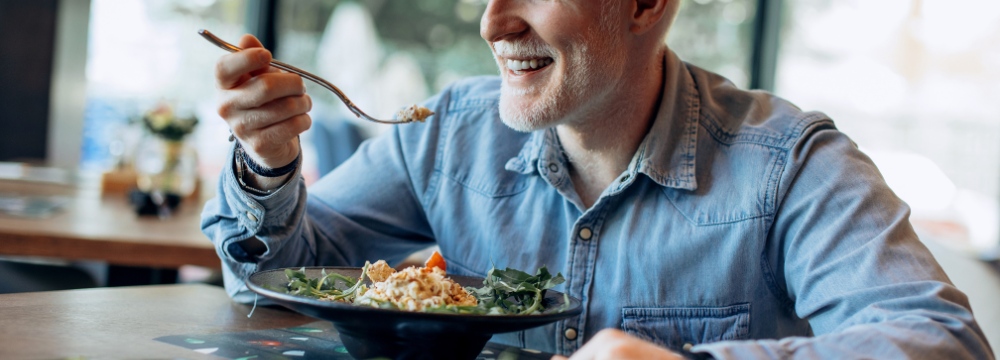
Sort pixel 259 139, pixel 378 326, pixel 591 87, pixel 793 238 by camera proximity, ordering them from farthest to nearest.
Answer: pixel 591 87 < pixel 793 238 < pixel 259 139 < pixel 378 326

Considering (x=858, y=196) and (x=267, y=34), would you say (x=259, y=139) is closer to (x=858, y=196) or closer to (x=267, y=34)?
(x=858, y=196)

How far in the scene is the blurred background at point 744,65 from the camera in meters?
4.48

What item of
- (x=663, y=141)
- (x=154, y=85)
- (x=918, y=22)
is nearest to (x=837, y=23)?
(x=918, y=22)

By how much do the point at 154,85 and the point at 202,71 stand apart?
0.83 ft

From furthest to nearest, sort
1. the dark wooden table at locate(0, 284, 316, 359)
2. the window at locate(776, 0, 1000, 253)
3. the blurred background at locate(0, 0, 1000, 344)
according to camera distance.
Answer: the window at locate(776, 0, 1000, 253), the blurred background at locate(0, 0, 1000, 344), the dark wooden table at locate(0, 284, 316, 359)

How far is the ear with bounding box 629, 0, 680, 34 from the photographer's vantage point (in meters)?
1.55

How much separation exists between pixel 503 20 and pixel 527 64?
77 mm

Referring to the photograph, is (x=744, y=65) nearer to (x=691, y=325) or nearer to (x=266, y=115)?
(x=691, y=325)

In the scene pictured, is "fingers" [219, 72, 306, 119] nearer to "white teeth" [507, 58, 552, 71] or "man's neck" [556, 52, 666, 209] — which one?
"white teeth" [507, 58, 552, 71]

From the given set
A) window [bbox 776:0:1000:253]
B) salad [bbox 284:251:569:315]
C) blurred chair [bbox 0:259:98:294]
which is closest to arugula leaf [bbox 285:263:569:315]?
salad [bbox 284:251:569:315]

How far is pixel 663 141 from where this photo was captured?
1.49 m

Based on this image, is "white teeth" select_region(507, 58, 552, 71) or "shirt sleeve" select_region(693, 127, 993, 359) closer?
"shirt sleeve" select_region(693, 127, 993, 359)

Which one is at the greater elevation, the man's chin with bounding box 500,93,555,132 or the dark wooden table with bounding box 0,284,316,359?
the man's chin with bounding box 500,93,555,132

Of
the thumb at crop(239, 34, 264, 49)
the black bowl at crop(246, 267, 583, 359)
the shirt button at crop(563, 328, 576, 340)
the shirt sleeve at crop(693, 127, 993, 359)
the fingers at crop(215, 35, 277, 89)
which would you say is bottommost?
the shirt button at crop(563, 328, 576, 340)
